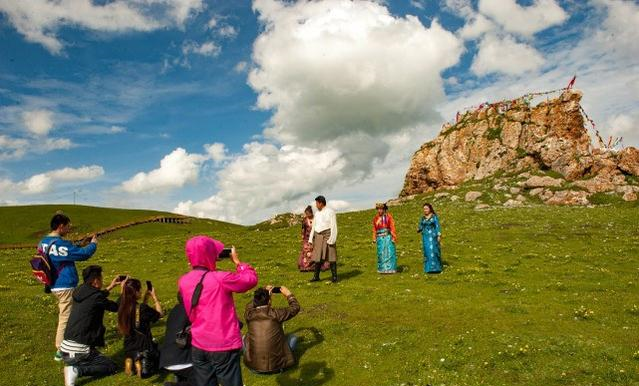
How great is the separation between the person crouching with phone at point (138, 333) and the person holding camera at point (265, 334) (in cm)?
307

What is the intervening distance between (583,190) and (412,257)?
35.1m

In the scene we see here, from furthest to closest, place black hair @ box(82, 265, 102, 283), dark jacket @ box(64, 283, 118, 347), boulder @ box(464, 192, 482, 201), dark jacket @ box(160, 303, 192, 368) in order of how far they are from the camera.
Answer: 1. boulder @ box(464, 192, 482, 201)
2. black hair @ box(82, 265, 102, 283)
3. dark jacket @ box(64, 283, 118, 347)
4. dark jacket @ box(160, 303, 192, 368)

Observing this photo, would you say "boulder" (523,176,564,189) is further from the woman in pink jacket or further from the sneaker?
→ the woman in pink jacket

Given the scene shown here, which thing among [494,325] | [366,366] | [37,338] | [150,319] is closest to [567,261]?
[494,325]

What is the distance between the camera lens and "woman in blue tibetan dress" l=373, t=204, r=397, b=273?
23.4 m

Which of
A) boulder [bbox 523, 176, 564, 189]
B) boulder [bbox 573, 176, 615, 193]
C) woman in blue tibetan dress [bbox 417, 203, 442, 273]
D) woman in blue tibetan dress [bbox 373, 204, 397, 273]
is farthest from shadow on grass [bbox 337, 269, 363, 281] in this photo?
boulder [bbox 573, 176, 615, 193]

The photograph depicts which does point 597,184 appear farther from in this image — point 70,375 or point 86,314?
point 70,375

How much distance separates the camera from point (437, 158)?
8125cm

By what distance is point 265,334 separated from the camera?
10914 mm

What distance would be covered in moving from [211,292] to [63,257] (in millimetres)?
7873

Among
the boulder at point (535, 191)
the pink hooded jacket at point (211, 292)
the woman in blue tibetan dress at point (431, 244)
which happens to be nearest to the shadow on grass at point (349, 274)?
the woman in blue tibetan dress at point (431, 244)

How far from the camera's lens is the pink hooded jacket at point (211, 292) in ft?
24.3

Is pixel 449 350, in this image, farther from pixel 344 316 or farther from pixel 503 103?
pixel 503 103

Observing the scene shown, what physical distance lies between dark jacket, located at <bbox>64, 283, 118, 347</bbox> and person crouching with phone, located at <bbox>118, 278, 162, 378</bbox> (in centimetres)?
60
